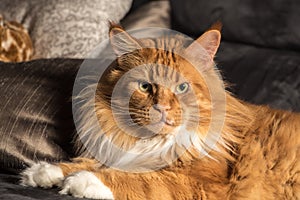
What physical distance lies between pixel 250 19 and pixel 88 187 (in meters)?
1.27

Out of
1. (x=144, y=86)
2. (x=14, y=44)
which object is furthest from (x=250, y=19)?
(x=14, y=44)

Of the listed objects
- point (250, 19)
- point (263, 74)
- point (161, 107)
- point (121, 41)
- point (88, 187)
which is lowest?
point (263, 74)

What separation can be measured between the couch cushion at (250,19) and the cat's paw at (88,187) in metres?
1.21

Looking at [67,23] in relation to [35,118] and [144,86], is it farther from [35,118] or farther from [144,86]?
[144,86]

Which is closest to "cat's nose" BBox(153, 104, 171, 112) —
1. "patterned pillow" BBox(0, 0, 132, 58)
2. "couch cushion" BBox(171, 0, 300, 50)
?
"couch cushion" BBox(171, 0, 300, 50)

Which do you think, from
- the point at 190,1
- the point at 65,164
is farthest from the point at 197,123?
the point at 190,1

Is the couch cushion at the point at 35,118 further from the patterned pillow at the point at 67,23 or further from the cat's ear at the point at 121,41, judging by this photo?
the patterned pillow at the point at 67,23

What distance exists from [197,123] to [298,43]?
0.89m

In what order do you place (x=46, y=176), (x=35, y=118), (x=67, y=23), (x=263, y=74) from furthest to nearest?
(x=67, y=23) → (x=263, y=74) → (x=35, y=118) → (x=46, y=176)

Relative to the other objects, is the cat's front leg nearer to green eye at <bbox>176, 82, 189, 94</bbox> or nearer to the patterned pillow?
green eye at <bbox>176, 82, 189, 94</bbox>

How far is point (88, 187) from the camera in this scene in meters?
1.52

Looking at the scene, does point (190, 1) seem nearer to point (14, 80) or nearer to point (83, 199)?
point (14, 80)

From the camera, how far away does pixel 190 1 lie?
269 centimetres

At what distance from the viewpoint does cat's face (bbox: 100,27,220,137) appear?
163 cm
